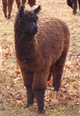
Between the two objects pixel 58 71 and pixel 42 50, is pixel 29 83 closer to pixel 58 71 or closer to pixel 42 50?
pixel 42 50

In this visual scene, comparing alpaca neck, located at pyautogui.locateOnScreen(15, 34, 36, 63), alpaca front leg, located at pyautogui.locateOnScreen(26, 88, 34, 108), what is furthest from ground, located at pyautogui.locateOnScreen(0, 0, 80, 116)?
alpaca neck, located at pyautogui.locateOnScreen(15, 34, 36, 63)

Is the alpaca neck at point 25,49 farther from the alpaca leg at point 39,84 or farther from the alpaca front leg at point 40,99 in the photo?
the alpaca front leg at point 40,99

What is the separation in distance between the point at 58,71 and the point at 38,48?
4.67ft

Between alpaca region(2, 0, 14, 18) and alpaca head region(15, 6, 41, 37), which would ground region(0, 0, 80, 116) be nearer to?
alpaca head region(15, 6, 41, 37)

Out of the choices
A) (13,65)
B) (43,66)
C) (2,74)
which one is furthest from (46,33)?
(13,65)

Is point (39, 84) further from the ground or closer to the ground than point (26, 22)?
closer to the ground

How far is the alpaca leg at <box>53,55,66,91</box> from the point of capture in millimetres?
6676

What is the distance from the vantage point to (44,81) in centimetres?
576

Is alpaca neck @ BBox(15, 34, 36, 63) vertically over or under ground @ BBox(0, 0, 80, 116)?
over

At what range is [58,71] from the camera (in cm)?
679

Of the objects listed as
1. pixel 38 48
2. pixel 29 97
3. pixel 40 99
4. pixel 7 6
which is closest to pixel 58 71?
pixel 29 97

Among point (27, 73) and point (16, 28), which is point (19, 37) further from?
point (27, 73)

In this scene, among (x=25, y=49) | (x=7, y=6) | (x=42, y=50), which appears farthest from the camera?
(x=7, y=6)

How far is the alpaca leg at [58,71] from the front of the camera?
6.68 metres
